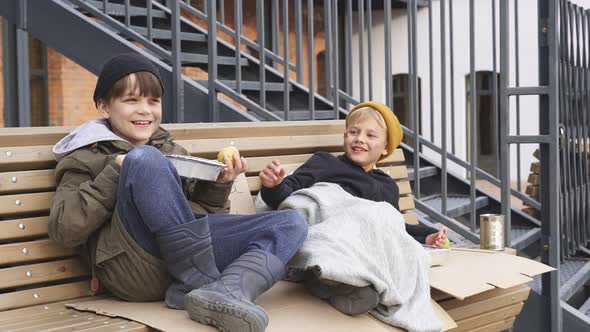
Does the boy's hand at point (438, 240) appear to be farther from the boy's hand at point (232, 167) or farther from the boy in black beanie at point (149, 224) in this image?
the boy's hand at point (232, 167)

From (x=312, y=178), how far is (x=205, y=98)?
132 cm

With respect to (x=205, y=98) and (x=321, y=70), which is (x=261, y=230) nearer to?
(x=205, y=98)

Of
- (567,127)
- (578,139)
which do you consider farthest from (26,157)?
(578,139)

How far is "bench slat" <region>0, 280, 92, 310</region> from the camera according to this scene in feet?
9.96

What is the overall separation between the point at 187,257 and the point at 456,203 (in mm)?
3576

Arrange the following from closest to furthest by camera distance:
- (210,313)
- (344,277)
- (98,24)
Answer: (210,313) → (344,277) → (98,24)

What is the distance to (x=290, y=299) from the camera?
3.10 meters

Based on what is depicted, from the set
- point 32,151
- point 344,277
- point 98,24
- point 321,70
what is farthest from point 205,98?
point 321,70

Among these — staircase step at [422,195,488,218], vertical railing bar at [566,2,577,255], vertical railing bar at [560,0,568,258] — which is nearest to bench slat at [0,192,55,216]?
staircase step at [422,195,488,218]

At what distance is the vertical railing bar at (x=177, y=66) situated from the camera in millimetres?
4969

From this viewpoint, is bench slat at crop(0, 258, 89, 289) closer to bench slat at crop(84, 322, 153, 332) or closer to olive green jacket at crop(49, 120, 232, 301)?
olive green jacket at crop(49, 120, 232, 301)

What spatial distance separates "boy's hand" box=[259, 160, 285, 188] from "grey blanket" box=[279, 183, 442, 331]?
0.90 feet

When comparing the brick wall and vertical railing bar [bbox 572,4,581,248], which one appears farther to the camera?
the brick wall

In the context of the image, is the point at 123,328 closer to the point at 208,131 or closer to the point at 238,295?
the point at 238,295
